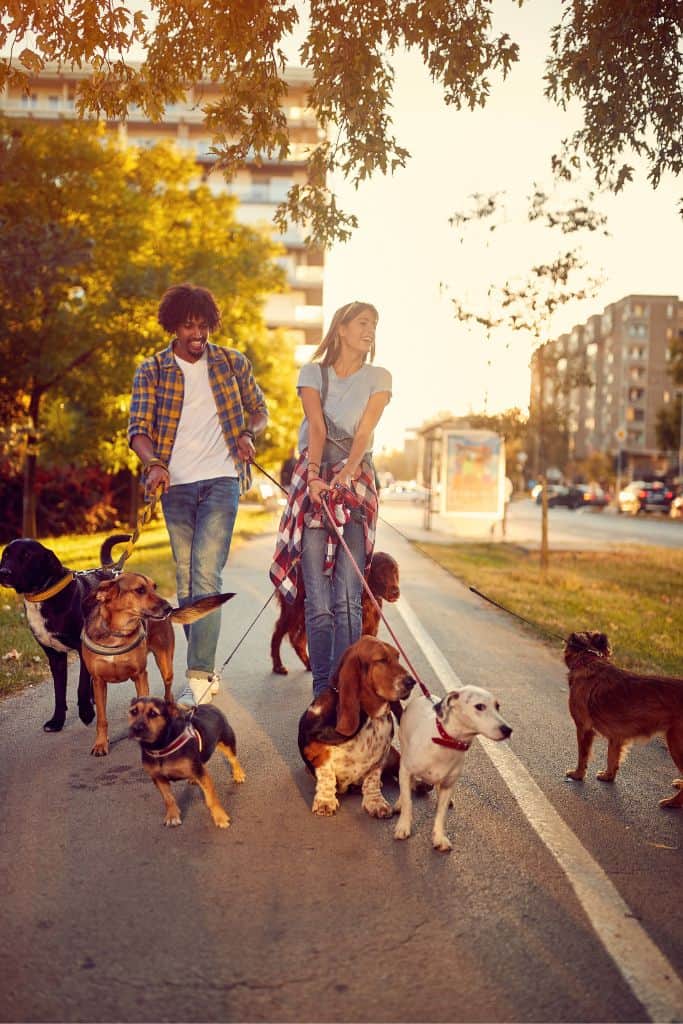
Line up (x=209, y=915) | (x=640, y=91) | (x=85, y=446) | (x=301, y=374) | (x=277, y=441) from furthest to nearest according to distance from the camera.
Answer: (x=277, y=441)
(x=85, y=446)
(x=640, y=91)
(x=301, y=374)
(x=209, y=915)

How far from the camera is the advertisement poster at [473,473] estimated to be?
25797mm

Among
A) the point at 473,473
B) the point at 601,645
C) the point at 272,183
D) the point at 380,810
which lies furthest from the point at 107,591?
the point at 272,183

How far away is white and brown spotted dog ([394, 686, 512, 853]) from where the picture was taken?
3879 millimetres

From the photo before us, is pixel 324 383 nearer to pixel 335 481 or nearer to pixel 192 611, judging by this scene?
pixel 335 481

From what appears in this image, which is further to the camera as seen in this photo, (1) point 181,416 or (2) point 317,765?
(1) point 181,416

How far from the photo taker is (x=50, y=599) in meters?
5.50

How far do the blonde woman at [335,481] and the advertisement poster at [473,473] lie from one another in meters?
20.3

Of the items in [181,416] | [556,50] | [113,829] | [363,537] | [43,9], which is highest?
[556,50]

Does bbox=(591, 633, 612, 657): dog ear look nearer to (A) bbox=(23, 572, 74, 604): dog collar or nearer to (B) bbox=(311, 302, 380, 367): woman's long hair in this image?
(B) bbox=(311, 302, 380, 367): woman's long hair

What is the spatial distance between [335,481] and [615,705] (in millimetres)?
1846

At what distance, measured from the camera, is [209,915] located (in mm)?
3229

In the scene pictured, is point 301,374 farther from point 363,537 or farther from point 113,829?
point 113,829

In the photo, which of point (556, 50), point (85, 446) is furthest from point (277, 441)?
point (556, 50)

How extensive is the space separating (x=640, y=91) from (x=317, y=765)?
6.03 metres
